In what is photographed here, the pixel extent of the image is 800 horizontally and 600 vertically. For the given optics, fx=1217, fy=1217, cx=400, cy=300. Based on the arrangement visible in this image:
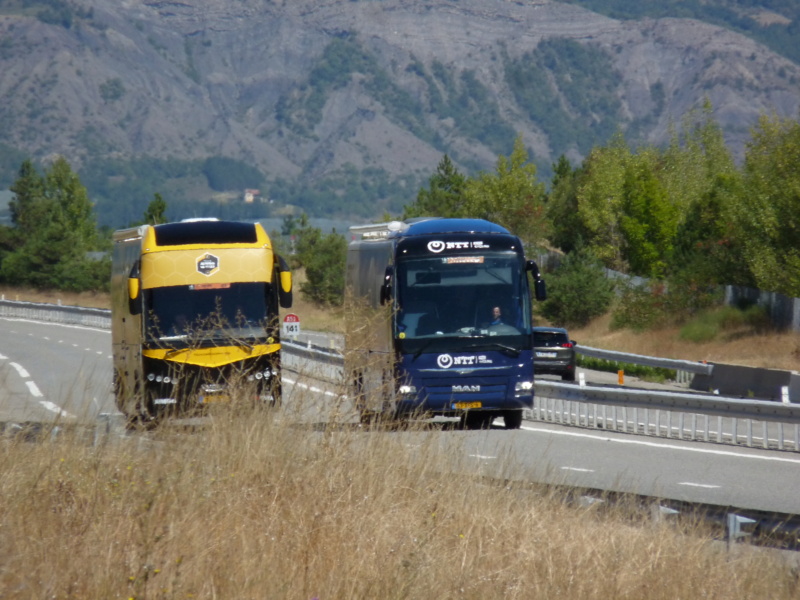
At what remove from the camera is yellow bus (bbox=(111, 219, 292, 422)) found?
18031 mm

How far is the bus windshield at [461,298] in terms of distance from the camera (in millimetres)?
18484

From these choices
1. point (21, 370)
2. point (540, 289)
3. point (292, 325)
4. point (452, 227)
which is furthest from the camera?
point (292, 325)

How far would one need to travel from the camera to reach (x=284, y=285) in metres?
19.0

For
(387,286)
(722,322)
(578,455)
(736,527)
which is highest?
(736,527)

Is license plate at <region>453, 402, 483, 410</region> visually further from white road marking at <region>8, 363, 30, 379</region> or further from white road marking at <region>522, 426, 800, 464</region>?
white road marking at <region>8, 363, 30, 379</region>

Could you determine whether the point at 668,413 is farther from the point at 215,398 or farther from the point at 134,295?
the point at 215,398

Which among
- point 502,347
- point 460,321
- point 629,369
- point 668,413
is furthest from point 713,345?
point 460,321

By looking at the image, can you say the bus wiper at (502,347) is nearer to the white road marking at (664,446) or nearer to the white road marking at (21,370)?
the white road marking at (664,446)

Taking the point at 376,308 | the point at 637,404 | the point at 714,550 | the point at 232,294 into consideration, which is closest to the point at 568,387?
the point at 637,404

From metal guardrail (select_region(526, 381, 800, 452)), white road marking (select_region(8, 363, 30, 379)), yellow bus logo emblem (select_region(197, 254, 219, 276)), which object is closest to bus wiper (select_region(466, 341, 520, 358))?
metal guardrail (select_region(526, 381, 800, 452))

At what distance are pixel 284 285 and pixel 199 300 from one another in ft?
4.37

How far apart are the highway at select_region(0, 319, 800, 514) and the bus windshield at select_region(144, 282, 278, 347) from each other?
43.9 inches

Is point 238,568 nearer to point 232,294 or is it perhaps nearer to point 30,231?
point 232,294

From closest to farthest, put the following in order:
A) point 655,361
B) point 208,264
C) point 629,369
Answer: point 208,264, point 655,361, point 629,369
